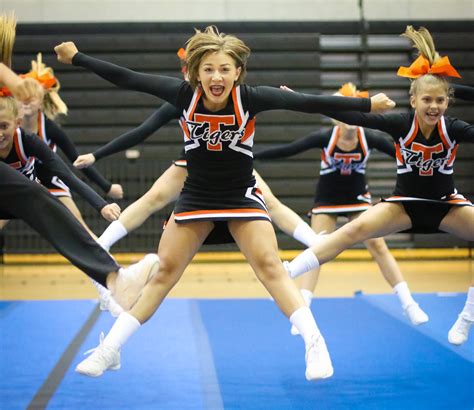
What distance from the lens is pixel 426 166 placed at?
140 inches

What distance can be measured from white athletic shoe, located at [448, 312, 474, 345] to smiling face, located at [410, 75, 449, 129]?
110 cm

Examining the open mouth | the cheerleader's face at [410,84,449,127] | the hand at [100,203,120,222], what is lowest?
the hand at [100,203,120,222]

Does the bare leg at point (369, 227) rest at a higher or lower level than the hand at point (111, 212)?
lower

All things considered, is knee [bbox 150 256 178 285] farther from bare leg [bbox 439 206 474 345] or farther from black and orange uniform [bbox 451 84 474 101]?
black and orange uniform [bbox 451 84 474 101]

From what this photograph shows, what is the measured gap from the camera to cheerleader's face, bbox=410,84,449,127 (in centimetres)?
344

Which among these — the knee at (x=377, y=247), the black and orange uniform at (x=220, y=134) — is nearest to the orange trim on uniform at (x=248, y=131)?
the black and orange uniform at (x=220, y=134)

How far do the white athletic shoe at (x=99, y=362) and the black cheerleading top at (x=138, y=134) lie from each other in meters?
1.19

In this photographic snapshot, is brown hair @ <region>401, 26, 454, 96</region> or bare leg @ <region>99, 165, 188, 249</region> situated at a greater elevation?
brown hair @ <region>401, 26, 454, 96</region>

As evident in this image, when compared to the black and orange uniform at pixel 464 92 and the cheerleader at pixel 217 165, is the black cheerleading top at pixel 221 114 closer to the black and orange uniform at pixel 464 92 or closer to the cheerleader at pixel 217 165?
the cheerleader at pixel 217 165

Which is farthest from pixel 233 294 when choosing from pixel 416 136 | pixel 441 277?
pixel 416 136

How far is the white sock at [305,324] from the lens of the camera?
2814 mm

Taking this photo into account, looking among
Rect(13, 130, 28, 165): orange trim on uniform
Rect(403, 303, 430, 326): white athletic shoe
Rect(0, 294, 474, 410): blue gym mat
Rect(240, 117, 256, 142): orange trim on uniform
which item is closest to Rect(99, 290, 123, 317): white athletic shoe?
Rect(0, 294, 474, 410): blue gym mat

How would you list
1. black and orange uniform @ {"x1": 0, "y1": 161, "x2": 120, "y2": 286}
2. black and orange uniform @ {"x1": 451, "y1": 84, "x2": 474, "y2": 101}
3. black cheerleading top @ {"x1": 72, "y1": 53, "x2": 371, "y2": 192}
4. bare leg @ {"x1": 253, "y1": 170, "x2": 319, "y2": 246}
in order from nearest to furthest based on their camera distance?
1. black and orange uniform @ {"x1": 0, "y1": 161, "x2": 120, "y2": 286}
2. black cheerleading top @ {"x1": 72, "y1": 53, "x2": 371, "y2": 192}
3. black and orange uniform @ {"x1": 451, "y1": 84, "x2": 474, "y2": 101}
4. bare leg @ {"x1": 253, "y1": 170, "x2": 319, "y2": 246}

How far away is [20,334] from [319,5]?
6.51 meters
